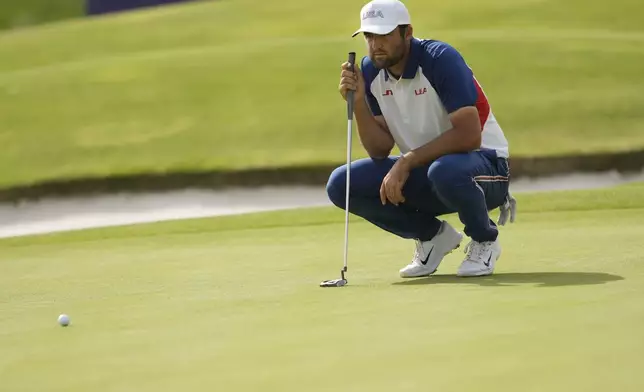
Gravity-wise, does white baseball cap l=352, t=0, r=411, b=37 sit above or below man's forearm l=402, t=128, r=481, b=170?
above

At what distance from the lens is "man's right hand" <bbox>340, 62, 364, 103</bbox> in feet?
16.1

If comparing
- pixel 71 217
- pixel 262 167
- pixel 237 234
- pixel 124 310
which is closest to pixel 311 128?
pixel 262 167

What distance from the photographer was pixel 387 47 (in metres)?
4.66

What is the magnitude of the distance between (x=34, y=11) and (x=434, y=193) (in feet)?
74.1

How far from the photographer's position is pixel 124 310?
4.21m

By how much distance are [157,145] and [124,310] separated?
9601 mm

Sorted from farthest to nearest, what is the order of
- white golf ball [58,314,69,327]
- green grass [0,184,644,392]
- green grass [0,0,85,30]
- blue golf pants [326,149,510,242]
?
green grass [0,0,85,30] < blue golf pants [326,149,510,242] < white golf ball [58,314,69,327] < green grass [0,184,644,392]

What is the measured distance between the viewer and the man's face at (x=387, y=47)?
4.65 metres

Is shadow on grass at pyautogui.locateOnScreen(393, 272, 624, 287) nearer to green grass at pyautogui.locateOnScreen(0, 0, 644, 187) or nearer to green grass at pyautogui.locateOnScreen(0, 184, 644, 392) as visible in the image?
green grass at pyautogui.locateOnScreen(0, 184, 644, 392)

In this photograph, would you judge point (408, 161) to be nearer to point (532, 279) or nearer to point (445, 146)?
point (445, 146)

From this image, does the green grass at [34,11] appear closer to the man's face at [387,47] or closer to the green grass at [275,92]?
the green grass at [275,92]

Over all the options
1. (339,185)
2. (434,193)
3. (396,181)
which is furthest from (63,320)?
(434,193)

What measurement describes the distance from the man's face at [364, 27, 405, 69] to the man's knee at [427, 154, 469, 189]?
420 mm

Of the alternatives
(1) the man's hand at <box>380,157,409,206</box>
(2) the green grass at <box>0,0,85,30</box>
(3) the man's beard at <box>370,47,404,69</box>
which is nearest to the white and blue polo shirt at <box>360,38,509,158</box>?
(3) the man's beard at <box>370,47,404,69</box>
